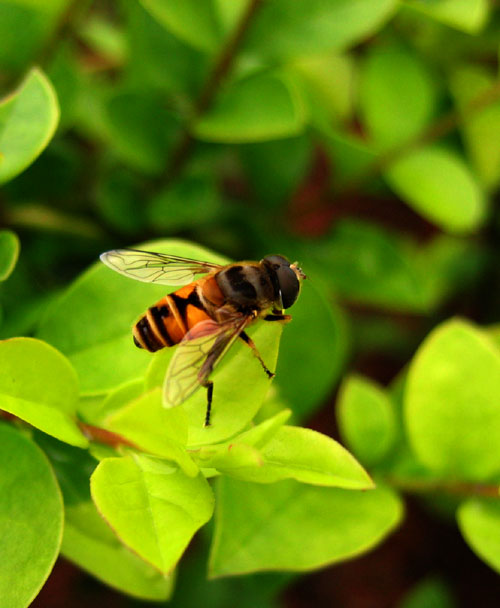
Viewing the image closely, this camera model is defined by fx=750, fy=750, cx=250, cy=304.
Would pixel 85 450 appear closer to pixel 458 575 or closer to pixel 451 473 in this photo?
pixel 451 473

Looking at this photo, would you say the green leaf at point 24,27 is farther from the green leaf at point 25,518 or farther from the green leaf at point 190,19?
the green leaf at point 25,518

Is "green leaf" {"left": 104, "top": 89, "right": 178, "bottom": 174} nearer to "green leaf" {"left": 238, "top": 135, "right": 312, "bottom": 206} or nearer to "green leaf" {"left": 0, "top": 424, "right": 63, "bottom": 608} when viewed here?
"green leaf" {"left": 238, "top": 135, "right": 312, "bottom": 206}

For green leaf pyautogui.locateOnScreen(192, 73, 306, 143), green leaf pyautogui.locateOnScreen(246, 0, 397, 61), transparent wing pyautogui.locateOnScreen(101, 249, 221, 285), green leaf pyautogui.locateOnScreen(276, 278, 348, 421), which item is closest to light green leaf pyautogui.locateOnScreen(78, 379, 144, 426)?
transparent wing pyautogui.locateOnScreen(101, 249, 221, 285)

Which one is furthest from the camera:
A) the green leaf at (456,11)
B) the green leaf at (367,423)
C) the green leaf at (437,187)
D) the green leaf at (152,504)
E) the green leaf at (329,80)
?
the green leaf at (329,80)

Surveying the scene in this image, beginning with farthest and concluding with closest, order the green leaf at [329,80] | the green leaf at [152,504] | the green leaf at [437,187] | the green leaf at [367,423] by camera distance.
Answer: the green leaf at [329,80]
the green leaf at [437,187]
the green leaf at [367,423]
the green leaf at [152,504]

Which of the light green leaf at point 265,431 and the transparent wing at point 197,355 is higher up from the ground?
the light green leaf at point 265,431

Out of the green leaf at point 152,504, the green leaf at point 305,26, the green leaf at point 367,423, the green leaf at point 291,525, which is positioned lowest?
the green leaf at point 291,525

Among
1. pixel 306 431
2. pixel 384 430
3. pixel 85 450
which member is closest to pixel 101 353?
pixel 85 450

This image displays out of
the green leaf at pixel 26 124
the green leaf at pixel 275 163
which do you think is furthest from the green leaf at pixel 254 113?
the green leaf at pixel 26 124
